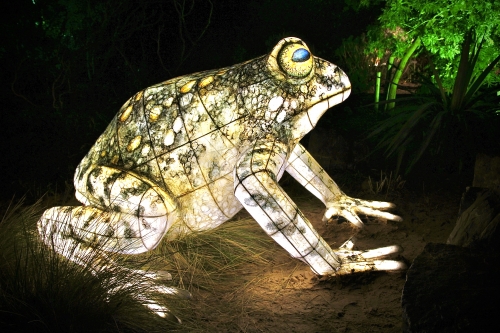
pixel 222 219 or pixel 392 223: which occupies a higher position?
pixel 222 219

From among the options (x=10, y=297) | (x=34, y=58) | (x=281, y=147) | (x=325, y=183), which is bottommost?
(x=325, y=183)

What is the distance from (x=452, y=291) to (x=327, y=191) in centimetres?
197

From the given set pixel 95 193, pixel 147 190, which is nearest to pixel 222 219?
pixel 147 190

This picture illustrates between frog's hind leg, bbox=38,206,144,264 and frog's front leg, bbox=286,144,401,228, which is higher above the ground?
frog's hind leg, bbox=38,206,144,264

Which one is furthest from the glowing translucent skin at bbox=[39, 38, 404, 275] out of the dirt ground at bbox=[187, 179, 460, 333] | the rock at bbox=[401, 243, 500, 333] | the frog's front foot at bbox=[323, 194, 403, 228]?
the frog's front foot at bbox=[323, 194, 403, 228]

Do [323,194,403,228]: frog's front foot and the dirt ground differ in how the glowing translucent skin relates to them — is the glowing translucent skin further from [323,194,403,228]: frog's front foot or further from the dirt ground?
[323,194,403,228]: frog's front foot

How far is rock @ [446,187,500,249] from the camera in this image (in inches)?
104

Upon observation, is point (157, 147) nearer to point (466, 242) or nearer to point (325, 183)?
point (325, 183)

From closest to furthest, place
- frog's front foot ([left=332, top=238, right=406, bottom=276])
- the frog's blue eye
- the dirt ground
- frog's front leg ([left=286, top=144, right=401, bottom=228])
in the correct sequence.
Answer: the dirt ground → the frog's blue eye → frog's front foot ([left=332, top=238, right=406, bottom=276]) → frog's front leg ([left=286, top=144, right=401, bottom=228])

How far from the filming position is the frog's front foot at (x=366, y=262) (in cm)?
310

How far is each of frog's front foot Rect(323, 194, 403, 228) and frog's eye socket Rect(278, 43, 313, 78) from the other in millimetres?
1525

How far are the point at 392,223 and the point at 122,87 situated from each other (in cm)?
537

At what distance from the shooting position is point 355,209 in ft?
13.4

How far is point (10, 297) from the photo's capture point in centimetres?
248
